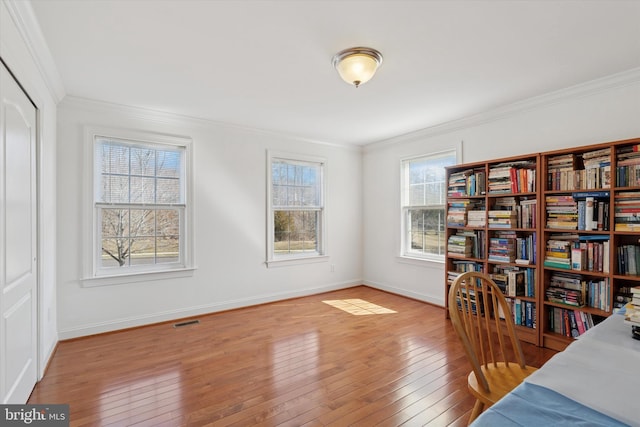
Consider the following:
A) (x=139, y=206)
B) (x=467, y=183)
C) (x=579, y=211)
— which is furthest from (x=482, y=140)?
(x=139, y=206)

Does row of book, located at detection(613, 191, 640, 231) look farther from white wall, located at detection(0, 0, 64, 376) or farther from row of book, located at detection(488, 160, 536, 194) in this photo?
white wall, located at detection(0, 0, 64, 376)

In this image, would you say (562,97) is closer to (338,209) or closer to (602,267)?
(602,267)

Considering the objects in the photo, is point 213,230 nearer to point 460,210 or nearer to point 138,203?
point 138,203

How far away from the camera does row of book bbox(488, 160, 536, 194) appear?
325 centimetres

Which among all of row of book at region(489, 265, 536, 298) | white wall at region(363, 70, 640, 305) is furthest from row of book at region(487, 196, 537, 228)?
white wall at region(363, 70, 640, 305)

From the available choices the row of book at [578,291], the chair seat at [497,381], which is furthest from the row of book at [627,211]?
the chair seat at [497,381]

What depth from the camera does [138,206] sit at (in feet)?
12.2

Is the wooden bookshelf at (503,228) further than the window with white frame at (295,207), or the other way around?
the window with white frame at (295,207)

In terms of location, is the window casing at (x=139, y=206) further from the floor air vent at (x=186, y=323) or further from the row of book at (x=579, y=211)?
the row of book at (x=579, y=211)

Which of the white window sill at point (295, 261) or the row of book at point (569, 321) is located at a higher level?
the white window sill at point (295, 261)

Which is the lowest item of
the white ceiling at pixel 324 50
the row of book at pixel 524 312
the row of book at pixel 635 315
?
the row of book at pixel 524 312

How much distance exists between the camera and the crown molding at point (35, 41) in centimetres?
184

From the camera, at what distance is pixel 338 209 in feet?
17.7

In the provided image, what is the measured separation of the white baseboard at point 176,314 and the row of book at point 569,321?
3.02m
